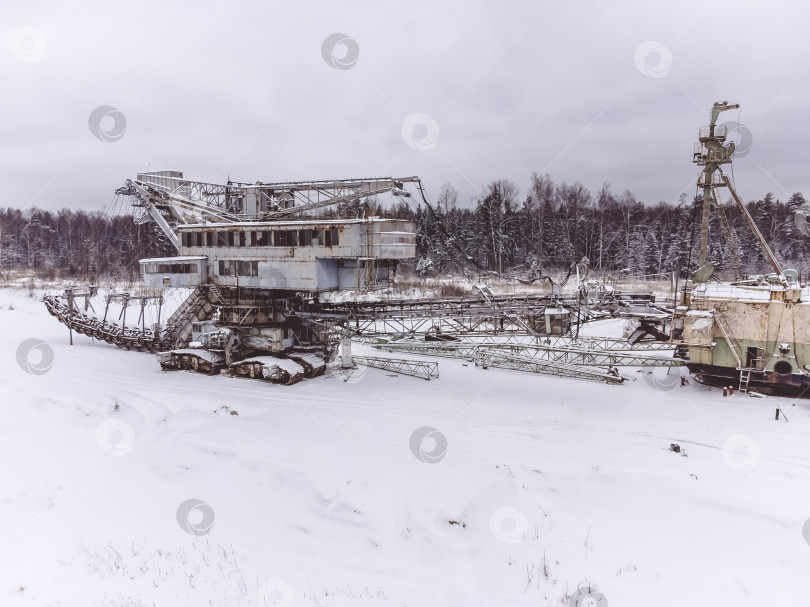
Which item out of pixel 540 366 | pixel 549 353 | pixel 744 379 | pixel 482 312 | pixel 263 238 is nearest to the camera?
pixel 744 379

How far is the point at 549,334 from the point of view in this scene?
64.4 ft

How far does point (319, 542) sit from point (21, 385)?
17.6m

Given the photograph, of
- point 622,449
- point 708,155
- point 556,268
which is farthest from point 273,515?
point 556,268

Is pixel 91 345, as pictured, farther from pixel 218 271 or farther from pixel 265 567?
pixel 265 567
